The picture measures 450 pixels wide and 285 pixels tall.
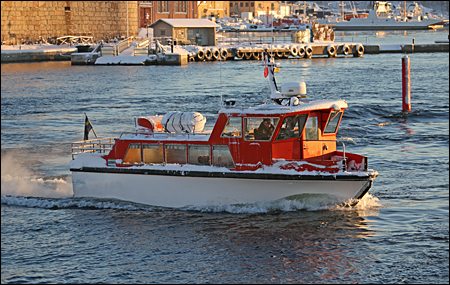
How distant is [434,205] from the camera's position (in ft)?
56.2

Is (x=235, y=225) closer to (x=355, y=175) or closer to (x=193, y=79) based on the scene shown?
(x=355, y=175)

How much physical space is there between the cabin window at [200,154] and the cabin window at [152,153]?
0.94 meters

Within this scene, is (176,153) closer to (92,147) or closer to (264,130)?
(264,130)

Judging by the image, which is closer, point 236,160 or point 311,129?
point 236,160

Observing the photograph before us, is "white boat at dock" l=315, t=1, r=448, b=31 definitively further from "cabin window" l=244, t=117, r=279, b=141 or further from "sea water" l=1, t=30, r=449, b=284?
"cabin window" l=244, t=117, r=279, b=141

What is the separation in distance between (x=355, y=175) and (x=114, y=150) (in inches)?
273

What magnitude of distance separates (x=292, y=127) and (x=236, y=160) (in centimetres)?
176

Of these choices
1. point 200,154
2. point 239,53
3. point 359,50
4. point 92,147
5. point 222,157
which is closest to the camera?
point 222,157

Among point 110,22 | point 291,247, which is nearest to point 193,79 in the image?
point 291,247

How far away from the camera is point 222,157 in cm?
1616

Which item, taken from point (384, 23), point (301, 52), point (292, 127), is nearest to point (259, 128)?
point (292, 127)

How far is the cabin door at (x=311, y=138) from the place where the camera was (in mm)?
16094

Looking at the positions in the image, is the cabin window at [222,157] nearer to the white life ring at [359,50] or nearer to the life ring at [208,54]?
the life ring at [208,54]

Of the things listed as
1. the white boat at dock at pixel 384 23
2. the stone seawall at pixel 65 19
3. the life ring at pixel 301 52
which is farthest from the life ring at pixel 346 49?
the white boat at dock at pixel 384 23
